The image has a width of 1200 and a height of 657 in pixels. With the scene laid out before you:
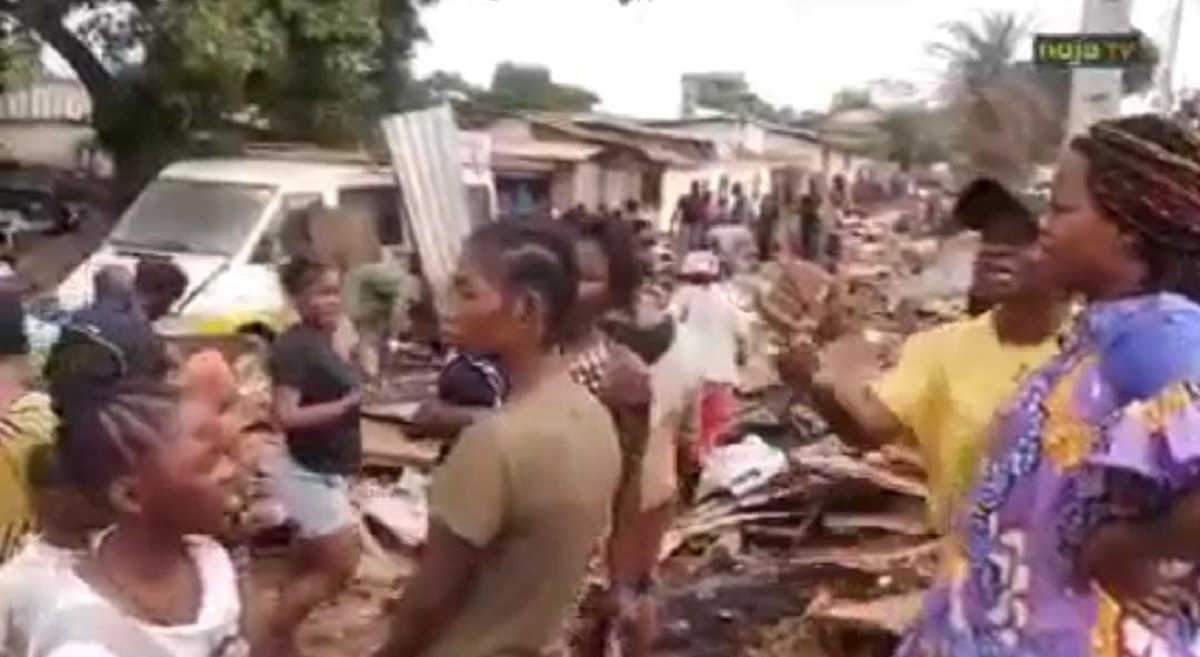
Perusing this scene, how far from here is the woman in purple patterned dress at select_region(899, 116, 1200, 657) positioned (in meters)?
2.85

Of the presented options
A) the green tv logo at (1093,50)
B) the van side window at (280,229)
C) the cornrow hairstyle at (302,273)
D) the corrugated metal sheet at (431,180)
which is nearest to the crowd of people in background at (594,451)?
the cornrow hairstyle at (302,273)

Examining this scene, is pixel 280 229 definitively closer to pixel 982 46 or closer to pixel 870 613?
pixel 870 613

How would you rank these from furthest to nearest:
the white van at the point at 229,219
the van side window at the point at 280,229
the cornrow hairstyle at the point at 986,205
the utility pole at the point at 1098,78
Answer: the van side window at the point at 280,229 < the white van at the point at 229,219 < the utility pole at the point at 1098,78 < the cornrow hairstyle at the point at 986,205

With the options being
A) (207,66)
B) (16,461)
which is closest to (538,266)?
(16,461)

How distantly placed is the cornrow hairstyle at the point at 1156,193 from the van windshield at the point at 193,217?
1169 centimetres

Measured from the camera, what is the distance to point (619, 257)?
6289 mm

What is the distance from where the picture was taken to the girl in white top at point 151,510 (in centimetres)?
283

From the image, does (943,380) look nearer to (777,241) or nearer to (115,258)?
(115,258)

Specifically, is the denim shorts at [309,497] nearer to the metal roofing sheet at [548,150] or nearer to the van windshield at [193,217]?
the van windshield at [193,217]

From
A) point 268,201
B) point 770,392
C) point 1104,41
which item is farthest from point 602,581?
point 268,201

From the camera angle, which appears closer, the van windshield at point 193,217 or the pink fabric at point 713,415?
the pink fabric at point 713,415

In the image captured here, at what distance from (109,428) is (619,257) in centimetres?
347

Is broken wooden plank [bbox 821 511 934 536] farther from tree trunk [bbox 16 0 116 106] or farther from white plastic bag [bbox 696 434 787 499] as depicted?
tree trunk [bbox 16 0 116 106]

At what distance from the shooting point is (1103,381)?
9.82 ft
